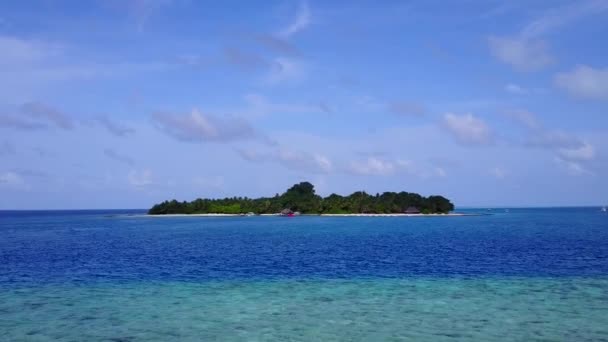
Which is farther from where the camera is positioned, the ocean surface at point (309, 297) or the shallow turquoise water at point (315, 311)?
the ocean surface at point (309, 297)

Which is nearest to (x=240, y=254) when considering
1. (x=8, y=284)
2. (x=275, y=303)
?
(x=8, y=284)

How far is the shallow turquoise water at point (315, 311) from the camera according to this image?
76.2ft

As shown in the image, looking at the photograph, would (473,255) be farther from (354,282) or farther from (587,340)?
(587,340)

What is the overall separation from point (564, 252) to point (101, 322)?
51159 mm

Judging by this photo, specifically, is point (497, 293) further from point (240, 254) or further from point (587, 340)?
point (240, 254)

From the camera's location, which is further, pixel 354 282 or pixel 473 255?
pixel 473 255

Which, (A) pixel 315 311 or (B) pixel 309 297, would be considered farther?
(B) pixel 309 297

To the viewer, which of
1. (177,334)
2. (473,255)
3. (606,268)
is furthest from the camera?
(473,255)

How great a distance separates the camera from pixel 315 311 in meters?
27.7

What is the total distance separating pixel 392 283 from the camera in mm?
37344

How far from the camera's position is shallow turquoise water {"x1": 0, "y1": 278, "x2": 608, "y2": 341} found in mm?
23234

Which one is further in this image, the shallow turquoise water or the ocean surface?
the ocean surface

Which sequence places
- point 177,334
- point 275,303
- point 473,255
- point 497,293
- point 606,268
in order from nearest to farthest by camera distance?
point 177,334, point 275,303, point 497,293, point 606,268, point 473,255

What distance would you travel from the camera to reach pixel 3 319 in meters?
26.5
